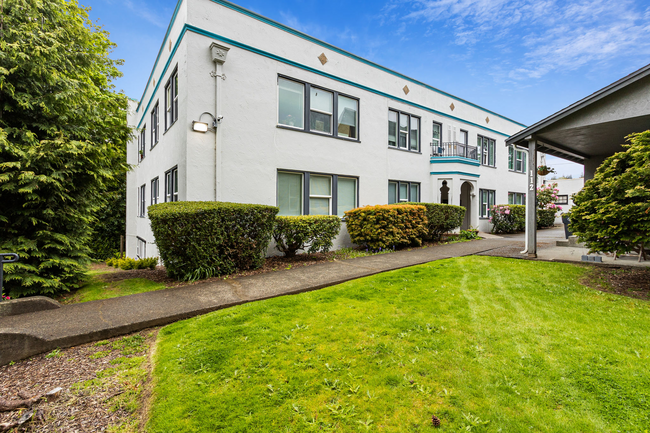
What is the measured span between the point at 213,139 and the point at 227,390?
7.03 m

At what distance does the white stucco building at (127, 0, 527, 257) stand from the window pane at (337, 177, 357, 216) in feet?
0.13

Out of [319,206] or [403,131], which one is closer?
[319,206]

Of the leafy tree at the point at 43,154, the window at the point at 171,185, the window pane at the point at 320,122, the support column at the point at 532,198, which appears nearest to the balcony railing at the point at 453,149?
the support column at the point at 532,198

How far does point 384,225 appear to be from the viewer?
9.40 metres

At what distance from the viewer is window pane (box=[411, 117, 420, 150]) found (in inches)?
530

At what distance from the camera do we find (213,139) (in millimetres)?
8055

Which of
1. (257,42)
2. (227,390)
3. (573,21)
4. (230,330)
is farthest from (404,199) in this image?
(227,390)

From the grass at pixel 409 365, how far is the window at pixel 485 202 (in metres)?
13.1

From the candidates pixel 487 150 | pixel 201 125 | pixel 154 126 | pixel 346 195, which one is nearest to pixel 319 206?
pixel 346 195

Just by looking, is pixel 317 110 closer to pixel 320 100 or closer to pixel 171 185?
pixel 320 100

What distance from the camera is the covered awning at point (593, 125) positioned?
6.09 meters

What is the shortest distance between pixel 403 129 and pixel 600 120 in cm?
721

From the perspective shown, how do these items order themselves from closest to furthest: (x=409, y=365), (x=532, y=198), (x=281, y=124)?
(x=409, y=365)
(x=532, y=198)
(x=281, y=124)

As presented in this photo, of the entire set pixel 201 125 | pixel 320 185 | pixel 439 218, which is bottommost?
pixel 439 218
